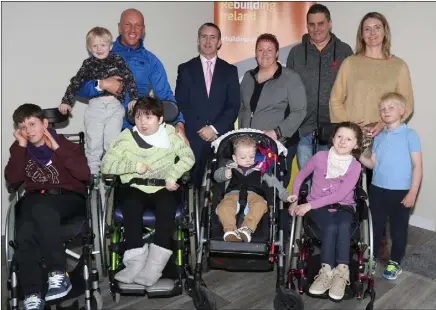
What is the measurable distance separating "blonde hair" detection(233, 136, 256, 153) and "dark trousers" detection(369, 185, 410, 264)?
37.9 inches

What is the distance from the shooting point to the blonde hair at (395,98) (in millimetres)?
3500

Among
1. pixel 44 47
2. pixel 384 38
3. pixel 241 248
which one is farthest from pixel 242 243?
pixel 44 47

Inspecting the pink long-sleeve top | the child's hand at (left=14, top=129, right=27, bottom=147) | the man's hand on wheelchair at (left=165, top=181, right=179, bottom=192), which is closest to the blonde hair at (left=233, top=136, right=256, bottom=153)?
the pink long-sleeve top

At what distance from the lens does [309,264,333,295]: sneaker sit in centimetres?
310

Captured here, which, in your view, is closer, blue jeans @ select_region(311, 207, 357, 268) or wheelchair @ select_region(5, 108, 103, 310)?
wheelchair @ select_region(5, 108, 103, 310)

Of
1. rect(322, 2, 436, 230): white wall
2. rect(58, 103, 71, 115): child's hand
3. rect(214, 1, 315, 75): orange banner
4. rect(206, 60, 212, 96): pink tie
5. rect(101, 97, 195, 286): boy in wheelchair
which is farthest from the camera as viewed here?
rect(214, 1, 315, 75): orange banner

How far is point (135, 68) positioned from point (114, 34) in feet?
2.42

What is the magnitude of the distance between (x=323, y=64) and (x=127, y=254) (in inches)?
84.8

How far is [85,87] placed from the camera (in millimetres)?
3867

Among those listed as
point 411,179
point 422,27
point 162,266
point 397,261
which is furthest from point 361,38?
point 162,266

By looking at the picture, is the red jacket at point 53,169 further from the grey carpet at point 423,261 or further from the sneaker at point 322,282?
the grey carpet at point 423,261

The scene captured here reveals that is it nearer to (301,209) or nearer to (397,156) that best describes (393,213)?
(397,156)

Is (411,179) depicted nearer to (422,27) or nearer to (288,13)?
(422,27)

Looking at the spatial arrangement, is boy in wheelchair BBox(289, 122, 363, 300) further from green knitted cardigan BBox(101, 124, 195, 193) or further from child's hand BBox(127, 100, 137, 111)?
child's hand BBox(127, 100, 137, 111)
